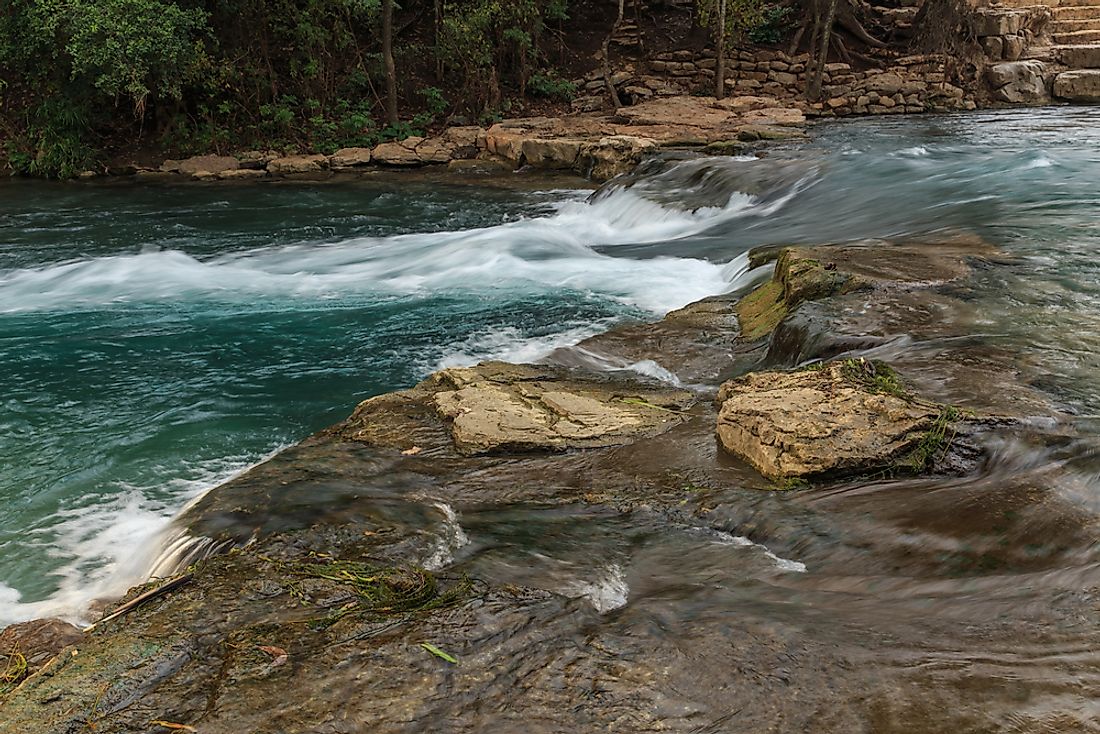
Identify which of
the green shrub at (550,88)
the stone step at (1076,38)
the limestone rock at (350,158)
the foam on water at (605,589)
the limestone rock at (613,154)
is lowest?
the foam on water at (605,589)

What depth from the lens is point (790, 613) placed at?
2715 millimetres

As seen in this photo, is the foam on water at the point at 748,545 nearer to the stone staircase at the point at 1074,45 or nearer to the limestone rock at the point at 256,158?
the limestone rock at the point at 256,158

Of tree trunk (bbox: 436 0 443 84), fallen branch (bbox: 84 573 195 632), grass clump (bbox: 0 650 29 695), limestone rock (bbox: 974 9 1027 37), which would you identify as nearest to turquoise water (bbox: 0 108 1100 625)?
grass clump (bbox: 0 650 29 695)

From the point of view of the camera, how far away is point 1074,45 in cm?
2120

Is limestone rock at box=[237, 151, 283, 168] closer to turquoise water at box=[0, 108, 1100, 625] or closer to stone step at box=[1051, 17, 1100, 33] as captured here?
turquoise water at box=[0, 108, 1100, 625]

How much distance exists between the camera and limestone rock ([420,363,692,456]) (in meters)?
4.55

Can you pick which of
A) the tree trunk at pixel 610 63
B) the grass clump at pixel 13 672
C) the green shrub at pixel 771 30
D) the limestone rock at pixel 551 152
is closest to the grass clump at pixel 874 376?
the grass clump at pixel 13 672

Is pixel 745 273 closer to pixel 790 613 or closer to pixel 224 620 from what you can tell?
pixel 790 613

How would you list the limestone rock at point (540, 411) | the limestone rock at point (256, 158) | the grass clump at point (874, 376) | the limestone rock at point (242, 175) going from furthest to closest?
the limestone rock at point (256, 158) < the limestone rock at point (242, 175) < the limestone rock at point (540, 411) < the grass clump at point (874, 376)

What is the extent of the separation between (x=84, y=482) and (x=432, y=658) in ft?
12.7

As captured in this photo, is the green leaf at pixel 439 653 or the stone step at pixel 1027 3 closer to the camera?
the green leaf at pixel 439 653

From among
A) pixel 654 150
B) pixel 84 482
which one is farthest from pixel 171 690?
pixel 654 150

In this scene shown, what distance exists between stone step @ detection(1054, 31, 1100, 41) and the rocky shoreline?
20320 millimetres

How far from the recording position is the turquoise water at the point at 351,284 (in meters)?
5.17
